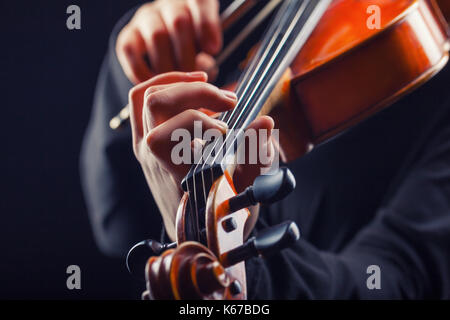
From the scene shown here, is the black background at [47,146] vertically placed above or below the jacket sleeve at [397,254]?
above

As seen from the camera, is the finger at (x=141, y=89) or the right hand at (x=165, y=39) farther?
the right hand at (x=165, y=39)

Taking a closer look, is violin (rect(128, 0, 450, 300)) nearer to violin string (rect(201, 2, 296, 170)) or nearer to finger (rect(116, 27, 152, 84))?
violin string (rect(201, 2, 296, 170))

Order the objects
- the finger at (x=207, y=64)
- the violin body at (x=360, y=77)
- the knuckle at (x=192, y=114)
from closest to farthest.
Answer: the knuckle at (x=192, y=114), the violin body at (x=360, y=77), the finger at (x=207, y=64)

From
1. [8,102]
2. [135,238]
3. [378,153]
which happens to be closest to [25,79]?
[8,102]

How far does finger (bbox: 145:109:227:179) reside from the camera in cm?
33

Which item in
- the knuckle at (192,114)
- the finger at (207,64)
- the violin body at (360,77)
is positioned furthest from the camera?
the finger at (207,64)

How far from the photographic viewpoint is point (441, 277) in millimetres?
538

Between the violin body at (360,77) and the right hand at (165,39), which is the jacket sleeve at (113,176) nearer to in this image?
the right hand at (165,39)

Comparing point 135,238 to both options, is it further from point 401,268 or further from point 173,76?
point 401,268

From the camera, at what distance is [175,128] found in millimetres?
335

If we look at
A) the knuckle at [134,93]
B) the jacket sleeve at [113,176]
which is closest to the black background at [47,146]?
the jacket sleeve at [113,176]

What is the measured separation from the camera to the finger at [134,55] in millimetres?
515

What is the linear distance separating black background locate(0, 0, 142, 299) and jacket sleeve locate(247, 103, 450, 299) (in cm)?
17

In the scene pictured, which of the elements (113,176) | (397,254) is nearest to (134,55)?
(113,176)
